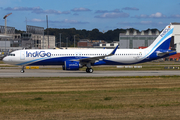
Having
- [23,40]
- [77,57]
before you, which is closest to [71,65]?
[77,57]

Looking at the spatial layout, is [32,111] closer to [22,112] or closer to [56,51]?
[22,112]

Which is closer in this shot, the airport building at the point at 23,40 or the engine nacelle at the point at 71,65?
the engine nacelle at the point at 71,65

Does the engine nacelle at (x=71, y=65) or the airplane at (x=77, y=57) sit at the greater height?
the airplane at (x=77, y=57)

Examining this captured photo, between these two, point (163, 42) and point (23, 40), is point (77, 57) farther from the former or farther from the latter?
point (23, 40)

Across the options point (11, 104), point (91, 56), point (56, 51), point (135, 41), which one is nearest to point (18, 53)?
point (56, 51)

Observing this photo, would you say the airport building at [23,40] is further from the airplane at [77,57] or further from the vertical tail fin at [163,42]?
the vertical tail fin at [163,42]

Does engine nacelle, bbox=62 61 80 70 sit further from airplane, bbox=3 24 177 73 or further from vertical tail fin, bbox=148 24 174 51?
vertical tail fin, bbox=148 24 174 51

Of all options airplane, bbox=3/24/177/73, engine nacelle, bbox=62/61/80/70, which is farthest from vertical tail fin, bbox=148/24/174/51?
engine nacelle, bbox=62/61/80/70

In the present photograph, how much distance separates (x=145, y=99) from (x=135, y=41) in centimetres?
13339

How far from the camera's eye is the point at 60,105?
1509 cm

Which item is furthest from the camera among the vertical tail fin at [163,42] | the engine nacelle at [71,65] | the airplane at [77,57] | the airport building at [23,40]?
the airport building at [23,40]

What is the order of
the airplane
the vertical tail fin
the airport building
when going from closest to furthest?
the airplane, the vertical tail fin, the airport building

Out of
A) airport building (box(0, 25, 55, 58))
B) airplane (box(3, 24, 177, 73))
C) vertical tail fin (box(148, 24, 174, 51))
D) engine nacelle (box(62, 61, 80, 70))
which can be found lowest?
engine nacelle (box(62, 61, 80, 70))

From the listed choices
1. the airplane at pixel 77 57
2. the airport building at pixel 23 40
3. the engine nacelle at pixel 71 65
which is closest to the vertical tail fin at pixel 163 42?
the airplane at pixel 77 57
